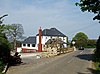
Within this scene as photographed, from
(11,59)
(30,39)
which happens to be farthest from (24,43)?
(11,59)

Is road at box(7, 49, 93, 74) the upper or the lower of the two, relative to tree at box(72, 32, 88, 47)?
lower

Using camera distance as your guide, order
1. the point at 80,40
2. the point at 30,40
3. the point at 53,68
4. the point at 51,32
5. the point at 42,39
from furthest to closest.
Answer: the point at 80,40 < the point at 51,32 < the point at 30,40 < the point at 42,39 < the point at 53,68

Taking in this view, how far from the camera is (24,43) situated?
347ft

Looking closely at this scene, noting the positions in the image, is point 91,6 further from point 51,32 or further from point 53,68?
point 51,32

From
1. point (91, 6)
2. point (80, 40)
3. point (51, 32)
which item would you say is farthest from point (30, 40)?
point (91, 6)

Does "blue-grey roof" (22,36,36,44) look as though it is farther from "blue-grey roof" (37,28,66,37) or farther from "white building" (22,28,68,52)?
"blue-grey roof" (37,28,66,37)

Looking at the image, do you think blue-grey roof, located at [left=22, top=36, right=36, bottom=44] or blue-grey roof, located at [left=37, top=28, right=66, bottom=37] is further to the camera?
blue-grey roof, located at [left=37, top=28, right=66, bottom=37]

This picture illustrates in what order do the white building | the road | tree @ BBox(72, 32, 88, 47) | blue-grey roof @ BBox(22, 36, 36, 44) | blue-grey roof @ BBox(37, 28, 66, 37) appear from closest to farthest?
the road < the white building < blue-grey roof @ BBox(22, 36, 36, 44) < blue-grey roof @ BBox(37, 28, 66, 37) < tree @ BBox(72, 32, 88, 47)

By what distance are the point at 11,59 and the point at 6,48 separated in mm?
3531

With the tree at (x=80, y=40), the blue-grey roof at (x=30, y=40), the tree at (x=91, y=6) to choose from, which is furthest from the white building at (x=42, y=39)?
the tree at (x=91, y=6)

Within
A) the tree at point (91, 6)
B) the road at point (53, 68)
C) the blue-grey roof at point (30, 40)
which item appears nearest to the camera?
the road at point (53, 68)

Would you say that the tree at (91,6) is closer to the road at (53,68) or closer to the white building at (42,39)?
the road at (53,68)

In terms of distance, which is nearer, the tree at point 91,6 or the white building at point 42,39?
the tree at point 91,6

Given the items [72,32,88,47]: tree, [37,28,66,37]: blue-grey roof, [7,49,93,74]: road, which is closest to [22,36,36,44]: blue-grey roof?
[37,28,66,37]: blue-grey roof
